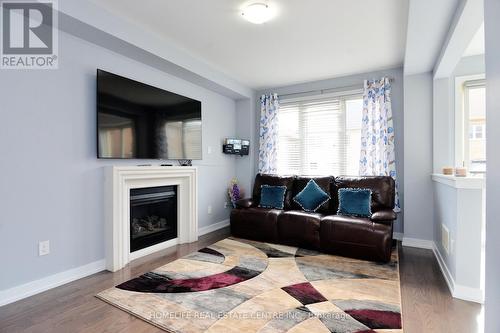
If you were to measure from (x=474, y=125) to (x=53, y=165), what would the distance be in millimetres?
4891

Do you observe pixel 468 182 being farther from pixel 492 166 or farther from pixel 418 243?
pixel 418 243

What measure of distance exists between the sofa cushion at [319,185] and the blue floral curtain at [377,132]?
61cm

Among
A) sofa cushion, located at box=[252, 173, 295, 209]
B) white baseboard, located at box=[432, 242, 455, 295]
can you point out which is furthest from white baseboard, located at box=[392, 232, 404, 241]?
sofa cushion, located at box=[252, 173, 295, 209]

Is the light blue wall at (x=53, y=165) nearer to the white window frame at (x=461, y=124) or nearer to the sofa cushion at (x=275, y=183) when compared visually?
the sofa cushion at (x=275, y=183)

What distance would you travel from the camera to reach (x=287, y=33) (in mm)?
2965

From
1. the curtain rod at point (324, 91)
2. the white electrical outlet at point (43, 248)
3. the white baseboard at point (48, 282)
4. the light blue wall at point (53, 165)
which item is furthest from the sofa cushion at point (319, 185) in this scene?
the white electrical outlet at point (43, 248)

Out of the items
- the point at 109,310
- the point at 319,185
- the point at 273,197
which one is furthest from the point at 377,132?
the point at 109,310

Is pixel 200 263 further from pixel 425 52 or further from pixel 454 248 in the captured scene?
pixel 425 52

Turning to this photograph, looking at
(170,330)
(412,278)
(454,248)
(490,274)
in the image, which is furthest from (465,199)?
(170,330)

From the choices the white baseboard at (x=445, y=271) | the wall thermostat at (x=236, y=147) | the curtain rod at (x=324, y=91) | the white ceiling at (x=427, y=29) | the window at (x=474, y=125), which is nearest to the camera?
the white ceiling at (x=427, y=29)

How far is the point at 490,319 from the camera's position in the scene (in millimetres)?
1262

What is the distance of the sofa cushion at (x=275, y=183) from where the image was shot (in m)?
4.22

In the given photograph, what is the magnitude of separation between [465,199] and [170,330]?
8.46 ft

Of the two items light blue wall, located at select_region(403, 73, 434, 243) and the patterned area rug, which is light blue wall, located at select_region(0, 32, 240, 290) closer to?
the patterned area rug
